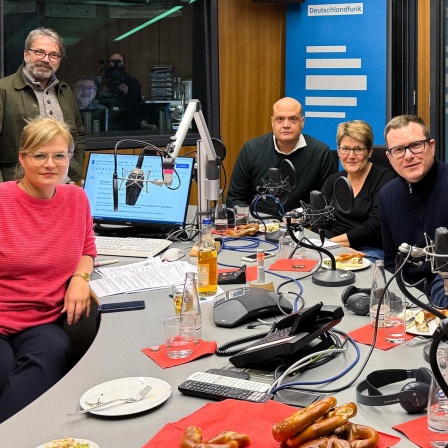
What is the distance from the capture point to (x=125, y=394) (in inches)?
60.7

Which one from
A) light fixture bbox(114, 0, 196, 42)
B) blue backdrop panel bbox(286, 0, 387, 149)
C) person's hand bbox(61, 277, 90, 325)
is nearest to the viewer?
person's hand bbox(61, 277, 90, 325)

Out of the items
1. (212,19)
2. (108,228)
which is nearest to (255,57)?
(212,19)

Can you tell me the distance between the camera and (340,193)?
2494mm

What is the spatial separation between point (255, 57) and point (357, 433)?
499 centimetres

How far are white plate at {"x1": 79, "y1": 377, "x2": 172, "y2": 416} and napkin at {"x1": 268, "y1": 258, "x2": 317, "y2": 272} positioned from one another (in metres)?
1.12

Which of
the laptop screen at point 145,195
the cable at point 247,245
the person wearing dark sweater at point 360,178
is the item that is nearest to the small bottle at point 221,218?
the cable at point 247,245

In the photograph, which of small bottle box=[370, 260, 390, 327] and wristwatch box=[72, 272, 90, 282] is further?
wristwatch box=[72, 272, 90, 282]

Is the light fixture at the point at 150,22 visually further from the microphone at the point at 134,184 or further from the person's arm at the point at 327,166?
the microphone at the point at 134,184

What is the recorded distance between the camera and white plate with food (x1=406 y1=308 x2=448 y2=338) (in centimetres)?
189

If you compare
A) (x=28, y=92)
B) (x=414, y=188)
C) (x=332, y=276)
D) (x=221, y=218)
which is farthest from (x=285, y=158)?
(x=332, y=276)

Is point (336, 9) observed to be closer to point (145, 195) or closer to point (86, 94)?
point (86, 94)

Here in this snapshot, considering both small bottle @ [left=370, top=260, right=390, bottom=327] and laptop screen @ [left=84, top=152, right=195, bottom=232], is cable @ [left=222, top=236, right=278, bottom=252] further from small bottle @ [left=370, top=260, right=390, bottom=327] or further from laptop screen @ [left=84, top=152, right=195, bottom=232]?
small bottle @ [left=370, top=260, right=390, bottom=327]

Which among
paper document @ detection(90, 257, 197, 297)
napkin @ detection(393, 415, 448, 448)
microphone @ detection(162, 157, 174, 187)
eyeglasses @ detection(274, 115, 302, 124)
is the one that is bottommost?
napkin @ detection(393, 415, 448, 448)

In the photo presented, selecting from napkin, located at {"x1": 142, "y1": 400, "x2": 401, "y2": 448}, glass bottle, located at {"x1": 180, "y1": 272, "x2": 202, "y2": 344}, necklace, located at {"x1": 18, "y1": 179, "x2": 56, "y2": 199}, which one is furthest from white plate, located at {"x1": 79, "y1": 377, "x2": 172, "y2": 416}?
necklace, located at {"x1": 18, "y1": 179, "x2": 56, "y2": 199}
